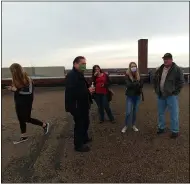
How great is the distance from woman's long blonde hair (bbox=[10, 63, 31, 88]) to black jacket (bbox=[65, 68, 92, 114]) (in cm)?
45

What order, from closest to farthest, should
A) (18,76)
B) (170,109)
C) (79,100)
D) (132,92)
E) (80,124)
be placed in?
(18,76) → (79,100) → (80,124) → (132,92) → (170,109)

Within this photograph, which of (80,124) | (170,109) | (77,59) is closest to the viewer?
(77,59)

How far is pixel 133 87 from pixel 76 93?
723 millimetres

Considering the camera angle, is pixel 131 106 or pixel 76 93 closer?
pixel 76 93

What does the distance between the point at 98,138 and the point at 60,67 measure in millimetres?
1869

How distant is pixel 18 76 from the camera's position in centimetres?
174

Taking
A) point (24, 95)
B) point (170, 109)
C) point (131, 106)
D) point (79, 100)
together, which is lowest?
point (170, 109)

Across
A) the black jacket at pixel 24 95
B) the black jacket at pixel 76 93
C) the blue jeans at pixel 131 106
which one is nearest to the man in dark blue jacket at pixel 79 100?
the black jacket at pixel 76 93

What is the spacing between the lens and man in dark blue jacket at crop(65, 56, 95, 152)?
224cm

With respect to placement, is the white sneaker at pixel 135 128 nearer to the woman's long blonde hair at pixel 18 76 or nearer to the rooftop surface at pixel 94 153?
the rooftop surface at pixel 94 153

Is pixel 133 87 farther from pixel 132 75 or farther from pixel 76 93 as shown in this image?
pixel 76 93

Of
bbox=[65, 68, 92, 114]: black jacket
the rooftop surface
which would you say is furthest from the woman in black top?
bbox=[65, 68, 92, 114]: black jacket

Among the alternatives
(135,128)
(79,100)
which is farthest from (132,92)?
(135,128)

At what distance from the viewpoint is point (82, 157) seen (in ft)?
11.3
